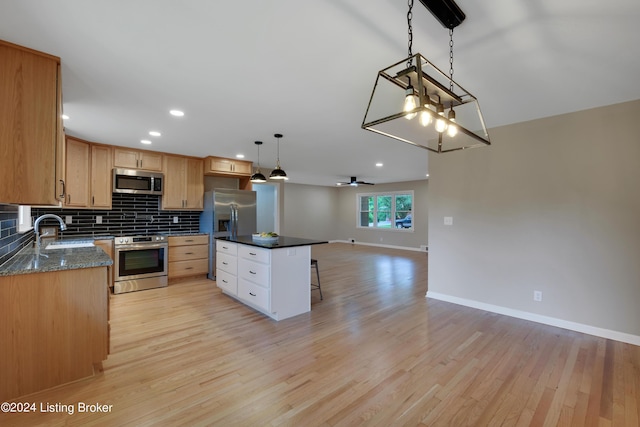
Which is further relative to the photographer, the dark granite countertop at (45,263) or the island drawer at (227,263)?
the island drawer at (227,263)

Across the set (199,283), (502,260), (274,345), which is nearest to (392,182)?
(502,260)

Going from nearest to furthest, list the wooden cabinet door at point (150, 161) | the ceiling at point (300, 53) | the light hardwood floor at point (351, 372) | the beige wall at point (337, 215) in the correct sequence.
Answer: the ceiling at point (300, 53) → the light hardwood floor at point (351, 372) → the wooden cabinet door at point (150, 161) → the beige wall at point (337, 215)

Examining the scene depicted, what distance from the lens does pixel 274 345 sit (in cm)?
265

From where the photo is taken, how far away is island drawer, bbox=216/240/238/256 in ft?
12.7

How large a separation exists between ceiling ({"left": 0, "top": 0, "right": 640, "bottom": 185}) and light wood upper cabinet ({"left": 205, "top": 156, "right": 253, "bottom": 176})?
1.89 metres

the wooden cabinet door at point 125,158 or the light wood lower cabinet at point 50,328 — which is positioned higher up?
the wooden cabinet door at point 125,158

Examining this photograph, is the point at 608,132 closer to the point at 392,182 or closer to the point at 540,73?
the point at 540,73

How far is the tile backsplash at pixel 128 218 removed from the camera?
14.6ft

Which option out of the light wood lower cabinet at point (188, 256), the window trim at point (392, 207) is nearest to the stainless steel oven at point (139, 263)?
the light wood lower cabinet at point (188, 256)

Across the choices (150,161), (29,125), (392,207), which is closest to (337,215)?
(392,207)

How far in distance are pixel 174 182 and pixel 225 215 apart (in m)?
1.09

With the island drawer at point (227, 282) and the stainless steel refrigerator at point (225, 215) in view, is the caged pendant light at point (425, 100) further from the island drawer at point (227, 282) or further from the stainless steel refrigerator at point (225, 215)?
the stainless steel refrigerator at point (225, 215)

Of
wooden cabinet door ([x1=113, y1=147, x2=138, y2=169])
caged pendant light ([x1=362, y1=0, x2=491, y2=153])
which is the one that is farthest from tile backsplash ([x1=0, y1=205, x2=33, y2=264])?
caged pendant light ([x1=362, y1=0, x2=491, y2=153])

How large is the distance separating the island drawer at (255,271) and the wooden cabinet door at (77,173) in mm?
2769
